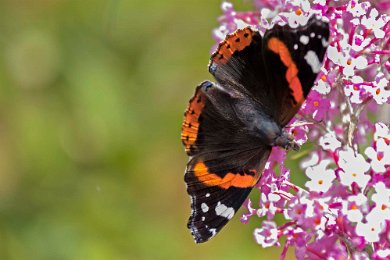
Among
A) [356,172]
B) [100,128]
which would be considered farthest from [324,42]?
[100,128]

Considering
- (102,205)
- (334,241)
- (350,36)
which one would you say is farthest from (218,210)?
(102,205)

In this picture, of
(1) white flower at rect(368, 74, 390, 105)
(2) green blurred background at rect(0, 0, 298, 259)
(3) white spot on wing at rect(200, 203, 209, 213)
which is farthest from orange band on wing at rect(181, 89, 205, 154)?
(2) green blurred background at rect(0, 0, 298, 259)

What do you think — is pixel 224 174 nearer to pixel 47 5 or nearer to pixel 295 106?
pixel 295 106

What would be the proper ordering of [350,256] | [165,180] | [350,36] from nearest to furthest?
1. [350,256]
2. [350,36]
3. [165,180]

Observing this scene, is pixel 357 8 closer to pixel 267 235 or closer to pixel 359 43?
pixel 359 43

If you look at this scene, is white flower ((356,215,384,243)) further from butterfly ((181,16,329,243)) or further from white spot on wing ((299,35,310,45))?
white spot on wing ((299,35,310,45))
